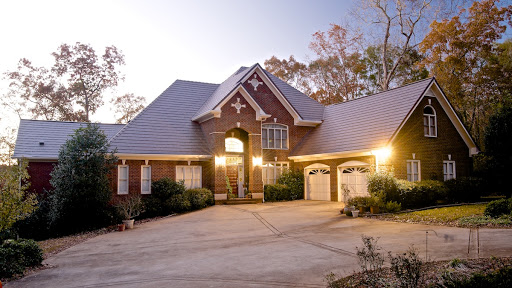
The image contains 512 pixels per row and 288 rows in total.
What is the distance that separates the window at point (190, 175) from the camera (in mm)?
23938

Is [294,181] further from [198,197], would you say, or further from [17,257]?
[17,257]

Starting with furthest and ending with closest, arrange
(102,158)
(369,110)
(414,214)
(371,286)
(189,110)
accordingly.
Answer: (189,110) < (369,110) < (102,158) < (414,214) < (371,286)

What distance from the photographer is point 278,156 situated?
90.0 feet

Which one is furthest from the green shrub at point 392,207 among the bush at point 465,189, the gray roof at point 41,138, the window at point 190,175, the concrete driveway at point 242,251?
the gray roof at point 41,138

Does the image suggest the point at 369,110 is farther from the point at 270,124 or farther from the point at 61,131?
the point at 61,131

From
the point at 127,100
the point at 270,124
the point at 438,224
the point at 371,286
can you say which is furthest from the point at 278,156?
the point at 127,100

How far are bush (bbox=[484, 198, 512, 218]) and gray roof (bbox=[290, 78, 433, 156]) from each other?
6.72 m

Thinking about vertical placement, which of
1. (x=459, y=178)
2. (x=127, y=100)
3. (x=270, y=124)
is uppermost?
(x=127, y=100)

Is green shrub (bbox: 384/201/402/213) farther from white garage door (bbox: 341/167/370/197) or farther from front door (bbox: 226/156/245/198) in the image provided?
front door (bbox: 226/156/245/198)

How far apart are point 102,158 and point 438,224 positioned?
14.9m

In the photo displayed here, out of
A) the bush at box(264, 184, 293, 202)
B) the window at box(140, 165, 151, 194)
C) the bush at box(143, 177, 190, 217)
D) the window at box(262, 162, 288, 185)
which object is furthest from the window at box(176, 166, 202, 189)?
the window at box(262, 162, 288, 185)

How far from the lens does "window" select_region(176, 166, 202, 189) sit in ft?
Result: 78.5

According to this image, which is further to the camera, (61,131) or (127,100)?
(127,100)

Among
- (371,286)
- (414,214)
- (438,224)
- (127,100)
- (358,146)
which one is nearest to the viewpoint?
(371,286)
